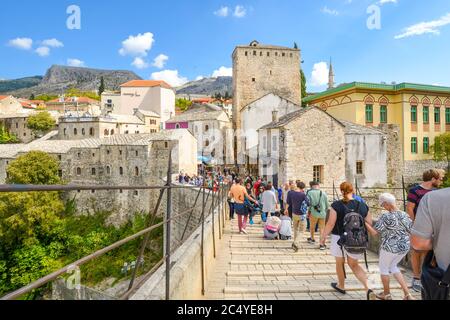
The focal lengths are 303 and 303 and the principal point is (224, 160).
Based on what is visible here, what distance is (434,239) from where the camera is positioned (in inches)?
94.6

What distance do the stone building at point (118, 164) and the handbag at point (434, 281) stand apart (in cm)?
Answer: 3214

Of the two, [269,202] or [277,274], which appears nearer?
[277,274]

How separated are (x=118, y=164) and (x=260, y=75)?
21320 millimetres

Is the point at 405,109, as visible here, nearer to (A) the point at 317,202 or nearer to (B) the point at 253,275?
(A) the point at 317,202

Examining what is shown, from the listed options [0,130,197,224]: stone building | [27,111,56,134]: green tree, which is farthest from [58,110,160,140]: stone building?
[27,111,56,134]: green tree

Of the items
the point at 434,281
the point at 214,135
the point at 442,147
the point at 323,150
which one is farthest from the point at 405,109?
the point at 434,281

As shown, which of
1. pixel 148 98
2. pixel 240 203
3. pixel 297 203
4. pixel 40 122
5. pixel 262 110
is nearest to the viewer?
pixel 297 203

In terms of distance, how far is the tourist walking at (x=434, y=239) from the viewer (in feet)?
7.38

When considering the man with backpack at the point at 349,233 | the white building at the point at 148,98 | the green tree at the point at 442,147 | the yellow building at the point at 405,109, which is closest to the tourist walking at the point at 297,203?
the man with backpack at the point at 349,233

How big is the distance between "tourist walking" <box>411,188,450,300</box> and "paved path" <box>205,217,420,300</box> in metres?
2.56

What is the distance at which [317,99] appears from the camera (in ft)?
106
